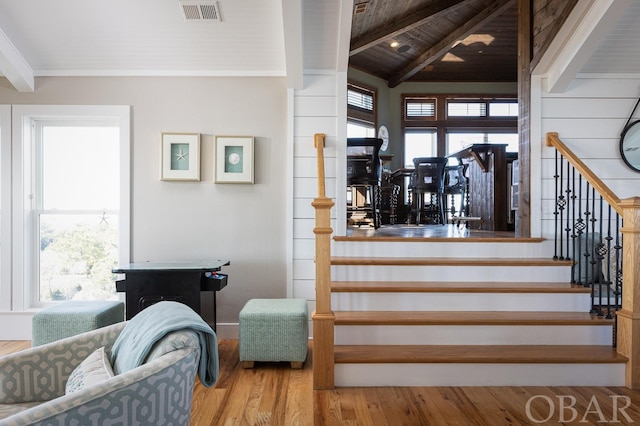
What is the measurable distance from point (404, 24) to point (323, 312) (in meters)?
4.49

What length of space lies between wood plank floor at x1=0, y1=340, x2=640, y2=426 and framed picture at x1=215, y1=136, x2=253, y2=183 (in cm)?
165

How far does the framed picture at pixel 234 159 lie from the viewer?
3512 mm

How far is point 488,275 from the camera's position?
3109 mm

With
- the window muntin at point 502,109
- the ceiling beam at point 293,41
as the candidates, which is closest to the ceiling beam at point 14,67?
the ceiling beam at point 293,41

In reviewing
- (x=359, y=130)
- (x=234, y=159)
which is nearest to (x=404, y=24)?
(x=359, y=130)

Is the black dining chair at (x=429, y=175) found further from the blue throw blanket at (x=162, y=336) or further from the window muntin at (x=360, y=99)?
the blue throw blanket at (x=162, y=336)

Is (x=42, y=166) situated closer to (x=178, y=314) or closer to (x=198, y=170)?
(x=198, y=170)

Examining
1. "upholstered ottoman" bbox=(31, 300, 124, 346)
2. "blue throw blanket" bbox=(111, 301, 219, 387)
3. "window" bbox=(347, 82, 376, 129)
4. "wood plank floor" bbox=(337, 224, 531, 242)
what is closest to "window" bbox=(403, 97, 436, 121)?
"window" bbox=(347, 82, 376, 129)

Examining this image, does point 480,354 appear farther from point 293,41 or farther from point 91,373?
point 293,41

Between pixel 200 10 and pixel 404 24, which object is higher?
pixel 404 24

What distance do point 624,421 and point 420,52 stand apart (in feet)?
21.2

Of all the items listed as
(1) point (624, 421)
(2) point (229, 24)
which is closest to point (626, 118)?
(1) point (624, 421)

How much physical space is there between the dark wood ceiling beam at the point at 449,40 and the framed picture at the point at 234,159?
147 inches

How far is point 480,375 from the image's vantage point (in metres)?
2.50
